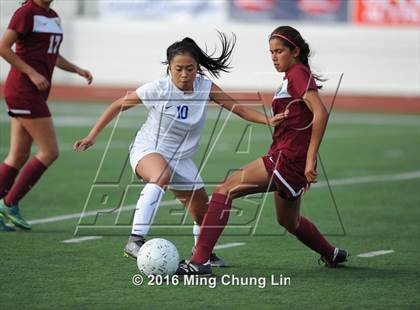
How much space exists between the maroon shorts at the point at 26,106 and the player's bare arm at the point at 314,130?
283 cm

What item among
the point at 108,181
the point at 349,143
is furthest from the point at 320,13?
the point at 108,181

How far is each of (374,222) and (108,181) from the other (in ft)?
12.1

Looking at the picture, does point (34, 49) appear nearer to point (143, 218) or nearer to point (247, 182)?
point (143, 218)

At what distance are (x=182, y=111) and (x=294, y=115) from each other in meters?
0.88

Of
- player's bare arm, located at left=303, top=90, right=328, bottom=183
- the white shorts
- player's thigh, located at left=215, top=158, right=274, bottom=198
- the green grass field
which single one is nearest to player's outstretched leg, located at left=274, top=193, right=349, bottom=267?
the green grass field

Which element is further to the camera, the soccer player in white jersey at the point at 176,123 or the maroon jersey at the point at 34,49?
the maroon jersey at the point at 34,49

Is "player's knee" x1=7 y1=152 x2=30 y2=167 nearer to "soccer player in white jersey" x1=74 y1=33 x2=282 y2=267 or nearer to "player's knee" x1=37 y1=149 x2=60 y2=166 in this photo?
"player's knee" x1=37 y1=149 x2=60 y2=166

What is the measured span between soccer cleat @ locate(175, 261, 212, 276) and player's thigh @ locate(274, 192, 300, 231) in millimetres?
689

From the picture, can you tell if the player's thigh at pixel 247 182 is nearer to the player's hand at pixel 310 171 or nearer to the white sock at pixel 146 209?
the player's hand at pixel 310 171

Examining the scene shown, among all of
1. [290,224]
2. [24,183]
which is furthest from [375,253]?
[24,183]

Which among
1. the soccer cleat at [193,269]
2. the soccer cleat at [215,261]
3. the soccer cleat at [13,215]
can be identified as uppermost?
the soccer cleat at [193,269]

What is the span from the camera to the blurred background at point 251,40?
79.2ft

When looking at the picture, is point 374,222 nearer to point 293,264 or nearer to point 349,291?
point 293,264

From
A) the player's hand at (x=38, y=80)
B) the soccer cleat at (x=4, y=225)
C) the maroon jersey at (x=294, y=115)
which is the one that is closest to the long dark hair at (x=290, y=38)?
the maroon jersey at (x=294, y=115)
